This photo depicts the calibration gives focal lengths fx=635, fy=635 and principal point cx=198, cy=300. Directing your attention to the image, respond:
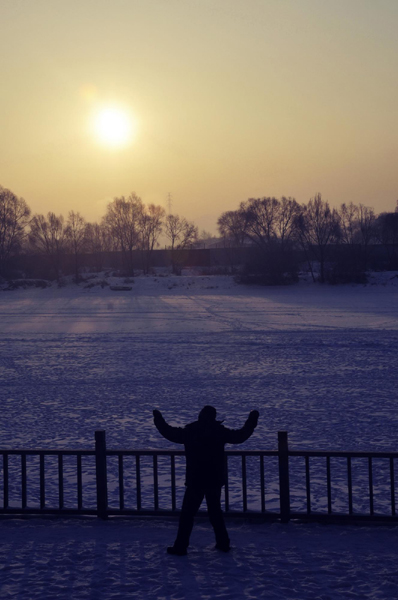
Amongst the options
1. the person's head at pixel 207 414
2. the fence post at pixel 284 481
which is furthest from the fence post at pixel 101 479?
the fence post at pixel 284 481

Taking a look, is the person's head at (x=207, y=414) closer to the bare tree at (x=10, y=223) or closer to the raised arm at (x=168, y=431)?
the raised arm at (x=168, y=431)

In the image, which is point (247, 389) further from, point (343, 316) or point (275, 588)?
point (343, 316)

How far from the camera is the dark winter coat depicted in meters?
6.48

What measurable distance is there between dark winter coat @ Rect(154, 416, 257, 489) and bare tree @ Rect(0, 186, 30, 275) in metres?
82.1

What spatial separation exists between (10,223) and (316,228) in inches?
1657

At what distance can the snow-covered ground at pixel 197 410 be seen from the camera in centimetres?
592

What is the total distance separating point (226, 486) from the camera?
7.36 metres

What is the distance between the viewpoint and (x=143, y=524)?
740 centimetres

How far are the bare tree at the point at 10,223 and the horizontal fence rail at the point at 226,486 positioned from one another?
79265mm

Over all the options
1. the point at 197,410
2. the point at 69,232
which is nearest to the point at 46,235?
the point at 69,232

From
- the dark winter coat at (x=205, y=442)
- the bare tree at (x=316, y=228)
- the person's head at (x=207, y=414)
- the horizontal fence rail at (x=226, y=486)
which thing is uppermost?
the bare tree at (x=316, y=228)

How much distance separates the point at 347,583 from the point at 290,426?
6554 millimetres

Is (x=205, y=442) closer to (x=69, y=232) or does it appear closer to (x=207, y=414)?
(x=207, y=414)

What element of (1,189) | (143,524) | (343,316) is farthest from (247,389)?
(1,189)
